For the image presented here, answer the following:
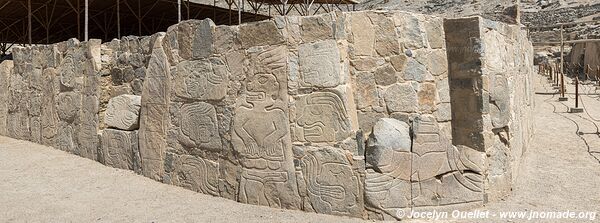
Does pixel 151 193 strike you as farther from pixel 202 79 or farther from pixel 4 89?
pixel 4 89

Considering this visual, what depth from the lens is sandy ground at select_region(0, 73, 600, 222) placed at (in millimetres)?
4012

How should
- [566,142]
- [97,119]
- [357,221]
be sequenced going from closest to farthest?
[357,221], [97,119], [566,142]

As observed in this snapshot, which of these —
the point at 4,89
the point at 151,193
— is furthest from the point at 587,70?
the point at 4,89

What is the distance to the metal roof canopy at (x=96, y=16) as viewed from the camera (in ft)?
42.2

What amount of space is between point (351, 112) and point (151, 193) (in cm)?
240

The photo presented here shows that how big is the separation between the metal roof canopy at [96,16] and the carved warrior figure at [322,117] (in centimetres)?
920

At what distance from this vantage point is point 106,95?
6379 millimetres

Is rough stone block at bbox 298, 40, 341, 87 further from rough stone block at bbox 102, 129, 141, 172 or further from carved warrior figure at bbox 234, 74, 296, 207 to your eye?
rough stone block at bbox 102, 129, 141, 172

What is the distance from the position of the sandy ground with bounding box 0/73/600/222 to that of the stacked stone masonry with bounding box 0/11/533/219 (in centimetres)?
25

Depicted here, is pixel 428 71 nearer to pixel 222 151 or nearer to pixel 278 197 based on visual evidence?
pixel 278 197

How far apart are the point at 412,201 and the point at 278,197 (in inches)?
48.6

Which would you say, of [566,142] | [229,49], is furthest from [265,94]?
[566,142]

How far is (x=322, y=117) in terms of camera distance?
3.97 metres

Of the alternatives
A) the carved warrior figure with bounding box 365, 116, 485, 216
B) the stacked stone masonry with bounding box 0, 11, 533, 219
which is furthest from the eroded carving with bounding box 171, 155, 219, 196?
the carved warrior figure with bounding box 365, 116, 485, 216
